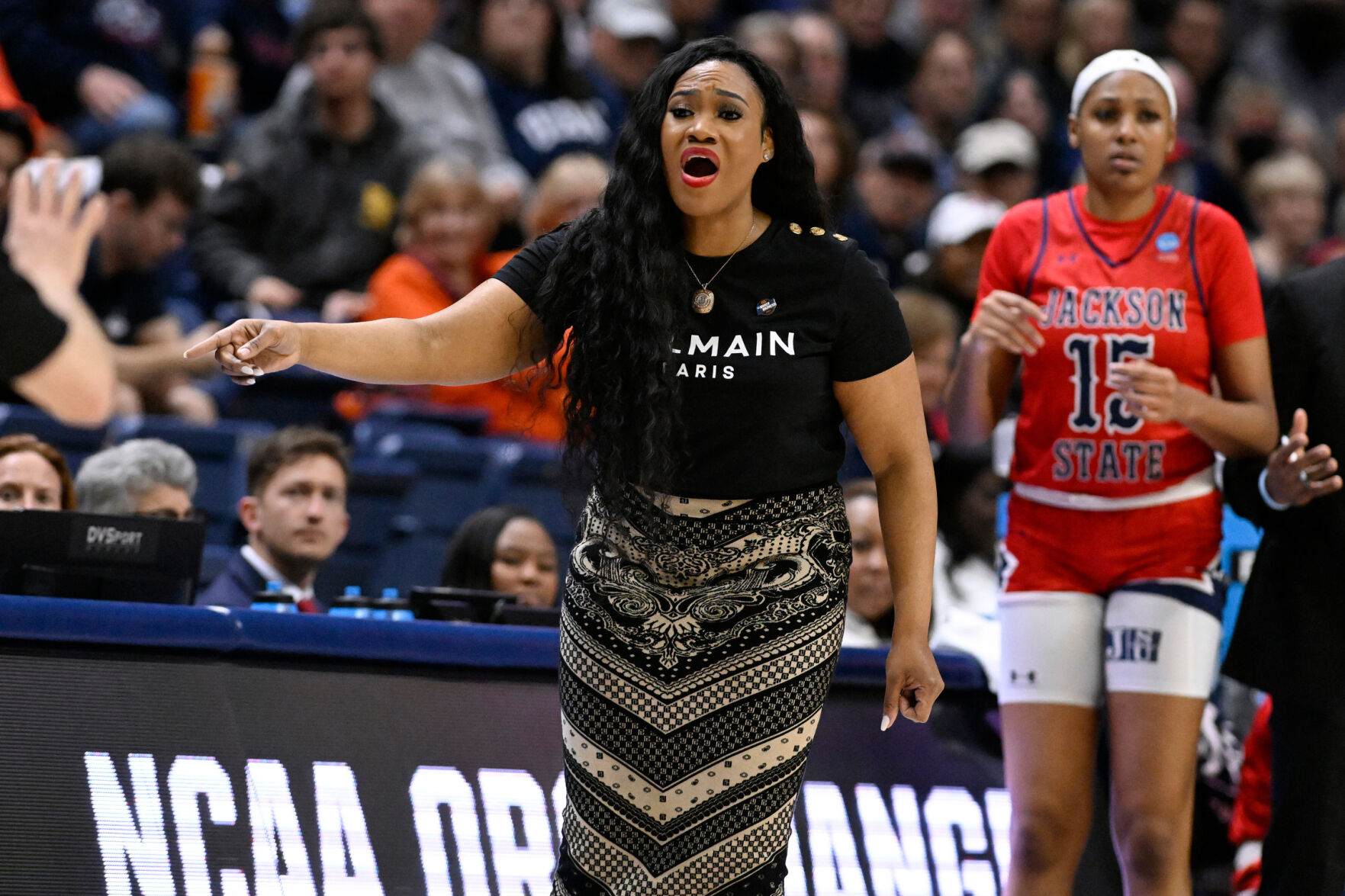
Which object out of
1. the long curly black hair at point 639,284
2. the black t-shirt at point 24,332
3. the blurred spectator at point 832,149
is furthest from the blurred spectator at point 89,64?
the long curly black hair at point 639,284

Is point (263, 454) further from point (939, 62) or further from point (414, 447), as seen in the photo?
point (939, 62)

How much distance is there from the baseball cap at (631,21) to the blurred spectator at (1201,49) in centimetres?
372

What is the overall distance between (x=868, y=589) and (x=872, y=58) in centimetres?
561

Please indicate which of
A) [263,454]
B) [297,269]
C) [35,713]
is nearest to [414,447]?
[263,454]

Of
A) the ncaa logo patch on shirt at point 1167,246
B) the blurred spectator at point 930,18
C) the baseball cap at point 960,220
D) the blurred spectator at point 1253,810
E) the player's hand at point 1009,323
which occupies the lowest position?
the blurred spectator at point 1253,810

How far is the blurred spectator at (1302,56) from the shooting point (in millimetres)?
10914

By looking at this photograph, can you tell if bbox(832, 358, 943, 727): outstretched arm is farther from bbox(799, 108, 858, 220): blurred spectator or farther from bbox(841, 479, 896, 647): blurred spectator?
bbox(799, 108, 858, 220): blurred spectator

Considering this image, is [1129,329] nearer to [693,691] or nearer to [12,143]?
[693,691]

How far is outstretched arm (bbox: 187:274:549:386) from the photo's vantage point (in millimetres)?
2660

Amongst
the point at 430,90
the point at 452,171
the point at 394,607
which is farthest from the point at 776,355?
the point at 430,90

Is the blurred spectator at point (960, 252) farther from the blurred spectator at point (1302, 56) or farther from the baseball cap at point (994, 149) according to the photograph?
the blurred spectator at point (1302, 56)

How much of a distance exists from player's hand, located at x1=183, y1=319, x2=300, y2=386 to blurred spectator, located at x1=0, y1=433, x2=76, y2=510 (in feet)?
6.73

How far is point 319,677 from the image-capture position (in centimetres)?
373

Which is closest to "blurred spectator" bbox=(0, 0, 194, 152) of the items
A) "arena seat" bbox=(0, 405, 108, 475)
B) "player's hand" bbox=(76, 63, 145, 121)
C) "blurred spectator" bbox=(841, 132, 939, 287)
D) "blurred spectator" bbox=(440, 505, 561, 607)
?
"player's hand" bbox=(76, 63, 145, 121)
